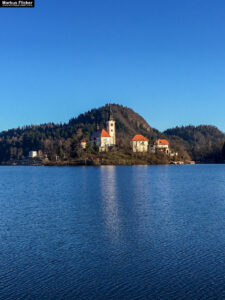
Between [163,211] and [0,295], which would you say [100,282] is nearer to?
[0,295]

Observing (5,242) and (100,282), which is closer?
(100,282)

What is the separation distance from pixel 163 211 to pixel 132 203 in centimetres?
746

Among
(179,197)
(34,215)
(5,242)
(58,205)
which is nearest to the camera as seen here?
(5,242)

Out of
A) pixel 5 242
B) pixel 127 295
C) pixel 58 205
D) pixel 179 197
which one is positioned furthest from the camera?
pixel 179 197

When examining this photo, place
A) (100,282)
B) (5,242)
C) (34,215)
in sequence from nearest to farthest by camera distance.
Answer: (100,282) < (5,242) < (34,215)

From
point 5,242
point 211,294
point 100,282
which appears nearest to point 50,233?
point 5,242

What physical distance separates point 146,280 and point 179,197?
36.5 meters

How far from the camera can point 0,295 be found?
674 inches

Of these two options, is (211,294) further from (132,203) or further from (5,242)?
(132,203)

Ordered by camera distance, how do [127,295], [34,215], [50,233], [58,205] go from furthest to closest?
1. [58,205]
2. [34,215]
3. [50,233]
4. [127,295]

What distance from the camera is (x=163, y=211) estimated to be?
133 feet

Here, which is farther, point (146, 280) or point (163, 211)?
point (163, 211)

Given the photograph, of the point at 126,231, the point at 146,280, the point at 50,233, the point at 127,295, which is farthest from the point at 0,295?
the point at 126,231

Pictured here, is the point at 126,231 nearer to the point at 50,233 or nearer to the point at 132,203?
the point at 50,233
